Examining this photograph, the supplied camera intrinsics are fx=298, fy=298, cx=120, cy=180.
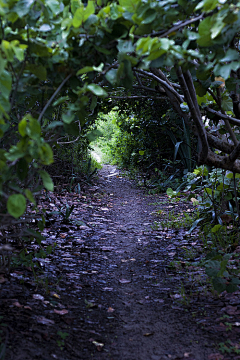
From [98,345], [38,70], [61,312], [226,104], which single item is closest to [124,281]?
[61,312]

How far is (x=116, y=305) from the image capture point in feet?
7.09

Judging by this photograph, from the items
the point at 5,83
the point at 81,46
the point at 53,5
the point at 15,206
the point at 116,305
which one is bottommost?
the point at 116,305

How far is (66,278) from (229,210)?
2012mm

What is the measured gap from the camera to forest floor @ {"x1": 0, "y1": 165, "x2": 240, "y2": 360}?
1.62 metres

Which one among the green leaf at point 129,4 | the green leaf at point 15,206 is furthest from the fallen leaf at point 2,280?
the green leaf at point 129,4

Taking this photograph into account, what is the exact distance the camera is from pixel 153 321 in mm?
1967

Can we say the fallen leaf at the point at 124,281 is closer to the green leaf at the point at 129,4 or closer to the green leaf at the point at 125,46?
the green leaf at the point at 125,46

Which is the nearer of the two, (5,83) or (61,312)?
(5,83)

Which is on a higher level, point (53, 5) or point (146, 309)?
point (53, 5)

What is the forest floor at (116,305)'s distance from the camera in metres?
1.62

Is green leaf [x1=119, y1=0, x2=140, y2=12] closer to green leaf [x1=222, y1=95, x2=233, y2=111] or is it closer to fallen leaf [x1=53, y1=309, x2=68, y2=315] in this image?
green leaf [x1=222, y1=95, x2=233, y2=111]

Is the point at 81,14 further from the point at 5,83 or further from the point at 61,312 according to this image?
the point at 61,312

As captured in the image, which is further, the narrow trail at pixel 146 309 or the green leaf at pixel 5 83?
the narrow trail at pixel 146 309

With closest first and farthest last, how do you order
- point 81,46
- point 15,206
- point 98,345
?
point 15,206 → point 81,46 → point 98,345
